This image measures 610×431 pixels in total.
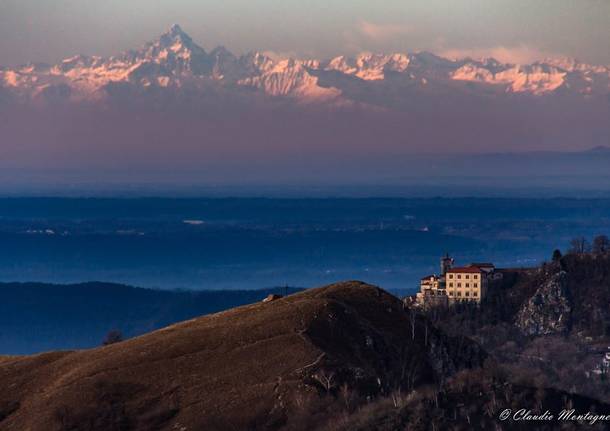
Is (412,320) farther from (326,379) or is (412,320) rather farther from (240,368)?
(326,379)

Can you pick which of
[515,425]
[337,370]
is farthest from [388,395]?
[515,425]

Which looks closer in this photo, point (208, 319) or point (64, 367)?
point (64, 367)

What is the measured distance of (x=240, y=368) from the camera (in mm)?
132500

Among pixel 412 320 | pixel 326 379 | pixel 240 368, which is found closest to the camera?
pixel 326 379

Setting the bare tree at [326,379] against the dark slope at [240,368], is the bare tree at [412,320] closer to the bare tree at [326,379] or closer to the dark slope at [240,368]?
the dark slope at [240,368]

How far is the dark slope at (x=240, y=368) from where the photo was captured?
410 feet

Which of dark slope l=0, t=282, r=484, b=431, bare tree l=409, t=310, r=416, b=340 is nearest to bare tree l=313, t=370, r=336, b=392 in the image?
dark slope l=0, t=282, r=484, b=431

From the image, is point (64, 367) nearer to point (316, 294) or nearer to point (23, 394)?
point (23, 394)

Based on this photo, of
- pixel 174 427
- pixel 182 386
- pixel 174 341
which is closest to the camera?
pixel 174 427

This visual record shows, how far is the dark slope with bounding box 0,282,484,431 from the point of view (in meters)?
125

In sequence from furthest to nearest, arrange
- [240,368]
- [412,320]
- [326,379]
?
[412,320]
[240,368]
[326,379]

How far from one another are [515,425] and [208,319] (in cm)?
4653

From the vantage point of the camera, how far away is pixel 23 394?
448ft

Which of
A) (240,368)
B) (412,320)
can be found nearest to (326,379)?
(240,368)
